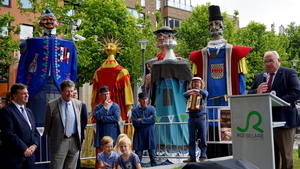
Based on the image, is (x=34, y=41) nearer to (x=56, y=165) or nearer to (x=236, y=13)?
(x=56, y=165)

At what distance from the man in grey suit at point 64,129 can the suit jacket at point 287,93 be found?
2.96 meters

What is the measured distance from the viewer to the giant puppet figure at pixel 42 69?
8289 millimetres

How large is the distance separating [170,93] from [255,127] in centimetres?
485

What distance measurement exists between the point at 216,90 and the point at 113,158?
157 inches

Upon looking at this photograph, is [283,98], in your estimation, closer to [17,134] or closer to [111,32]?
[17,134]

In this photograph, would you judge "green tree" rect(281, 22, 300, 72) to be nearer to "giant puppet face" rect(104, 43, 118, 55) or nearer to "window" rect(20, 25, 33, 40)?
"window" rect(20, 25, 33, 40)

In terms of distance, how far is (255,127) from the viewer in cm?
503

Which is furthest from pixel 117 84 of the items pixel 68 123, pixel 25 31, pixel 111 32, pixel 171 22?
pixel 171 22

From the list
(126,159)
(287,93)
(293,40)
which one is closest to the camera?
(287,93)

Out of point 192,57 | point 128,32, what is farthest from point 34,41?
point 128,32

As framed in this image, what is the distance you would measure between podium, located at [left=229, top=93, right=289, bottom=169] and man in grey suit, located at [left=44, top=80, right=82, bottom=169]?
2.44 meters

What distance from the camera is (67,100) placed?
6238 mm

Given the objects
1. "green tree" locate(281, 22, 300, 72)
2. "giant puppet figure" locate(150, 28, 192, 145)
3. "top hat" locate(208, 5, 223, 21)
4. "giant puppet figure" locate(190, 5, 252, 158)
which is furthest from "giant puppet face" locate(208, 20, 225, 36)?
"green tree" locate(281, 22, 300, 72)

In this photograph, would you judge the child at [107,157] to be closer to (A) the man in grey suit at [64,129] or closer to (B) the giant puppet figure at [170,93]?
(A) the man in grey suit at [64,129]
